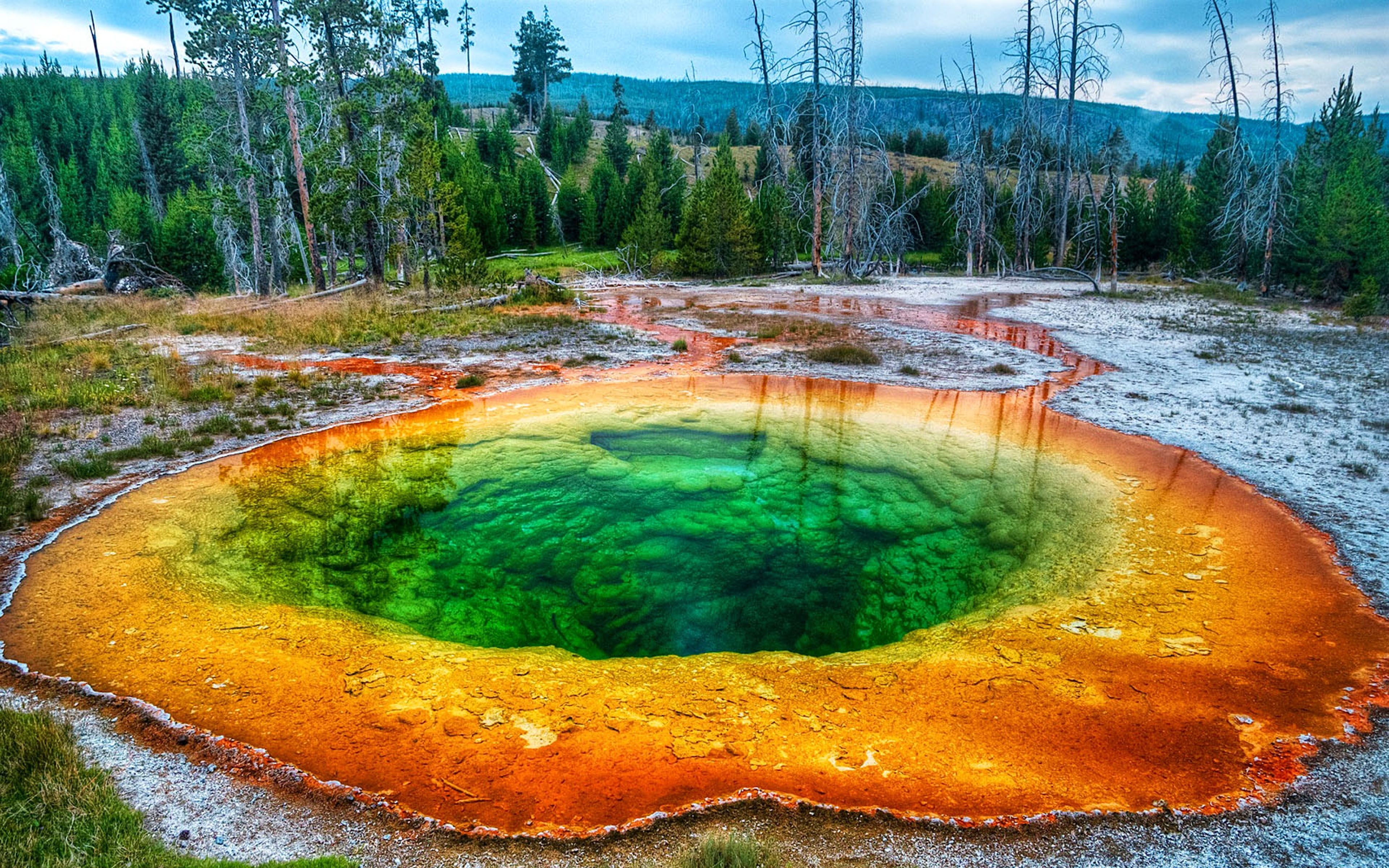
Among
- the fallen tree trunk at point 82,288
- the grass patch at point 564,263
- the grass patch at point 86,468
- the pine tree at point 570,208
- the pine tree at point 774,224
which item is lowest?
the grass patch at point 86,468

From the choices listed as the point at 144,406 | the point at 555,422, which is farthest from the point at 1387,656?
the point at 144,406

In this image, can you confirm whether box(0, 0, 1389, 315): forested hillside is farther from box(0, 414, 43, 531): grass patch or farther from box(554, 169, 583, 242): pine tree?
box(0, 414, 43, 531): grass patch

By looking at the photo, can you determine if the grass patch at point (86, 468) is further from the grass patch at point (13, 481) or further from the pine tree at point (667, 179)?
the pine tree at point (667, 179)

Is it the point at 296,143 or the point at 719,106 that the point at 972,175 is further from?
the point at 719,106

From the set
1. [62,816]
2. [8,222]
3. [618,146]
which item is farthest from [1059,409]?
[618,146]

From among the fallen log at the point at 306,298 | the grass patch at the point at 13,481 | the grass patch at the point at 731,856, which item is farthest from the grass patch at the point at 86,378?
the grass patch at the point at 731,856

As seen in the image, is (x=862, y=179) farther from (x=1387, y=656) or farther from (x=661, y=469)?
(x=1387, y=656)
